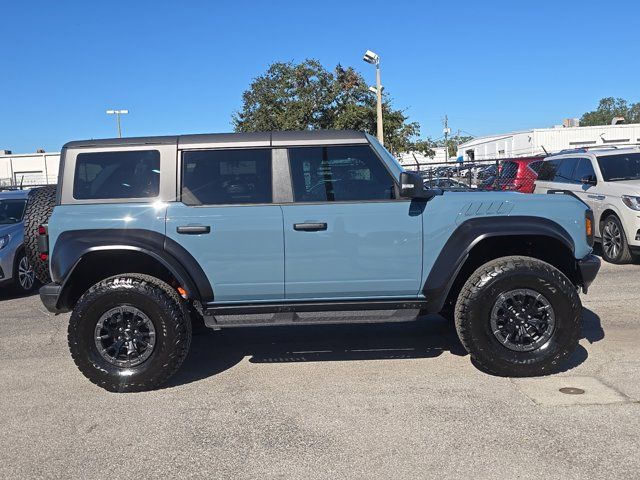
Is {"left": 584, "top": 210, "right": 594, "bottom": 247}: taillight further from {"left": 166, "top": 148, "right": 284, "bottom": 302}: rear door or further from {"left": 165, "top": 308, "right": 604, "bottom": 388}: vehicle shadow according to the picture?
{"left": 166, "top": 148, "right": 284, "bottom": 302}: rear door

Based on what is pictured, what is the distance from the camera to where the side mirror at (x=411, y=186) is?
4.40 metres

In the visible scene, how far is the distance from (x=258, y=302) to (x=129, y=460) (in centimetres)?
154

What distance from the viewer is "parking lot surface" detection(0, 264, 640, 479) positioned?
3357mm

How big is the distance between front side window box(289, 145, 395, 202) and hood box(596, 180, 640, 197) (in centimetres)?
604

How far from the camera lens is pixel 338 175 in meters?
4.66

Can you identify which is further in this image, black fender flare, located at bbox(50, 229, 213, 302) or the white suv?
the white suv

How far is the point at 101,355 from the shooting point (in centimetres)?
455

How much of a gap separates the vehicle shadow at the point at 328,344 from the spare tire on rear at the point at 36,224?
57.4 inches

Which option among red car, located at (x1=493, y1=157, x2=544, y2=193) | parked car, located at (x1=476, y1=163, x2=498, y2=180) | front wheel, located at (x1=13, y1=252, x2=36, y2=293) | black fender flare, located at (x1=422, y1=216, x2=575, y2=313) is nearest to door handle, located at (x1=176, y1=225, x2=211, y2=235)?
black fender flare, located at (x1=422, y1=216, x2=575, y2=313)

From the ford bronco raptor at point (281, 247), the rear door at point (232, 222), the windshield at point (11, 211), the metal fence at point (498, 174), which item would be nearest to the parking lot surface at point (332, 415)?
the ford bronco raptor at point (281, 247)

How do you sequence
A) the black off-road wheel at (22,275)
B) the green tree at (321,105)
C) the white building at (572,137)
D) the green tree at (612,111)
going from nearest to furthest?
the black off-road wheel at (22,275)
the green tree at (321,105)
the white building at (572,137)
the green tree at (612,111)

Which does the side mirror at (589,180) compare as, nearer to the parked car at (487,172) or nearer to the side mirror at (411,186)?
the parked car at (487,172)

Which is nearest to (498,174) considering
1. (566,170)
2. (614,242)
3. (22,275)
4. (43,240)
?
(566,170)

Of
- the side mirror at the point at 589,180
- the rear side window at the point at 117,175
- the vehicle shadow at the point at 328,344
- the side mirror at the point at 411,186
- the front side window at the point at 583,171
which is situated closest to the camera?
the side mirror at the point at 411,186
